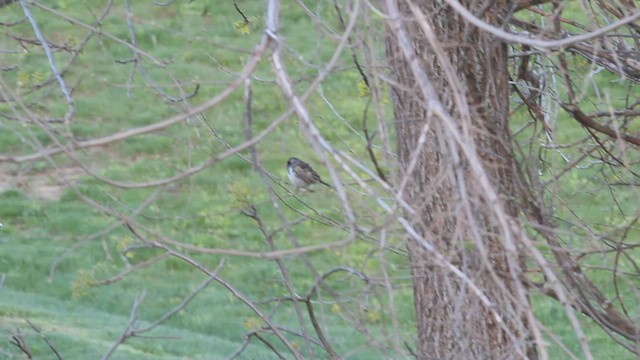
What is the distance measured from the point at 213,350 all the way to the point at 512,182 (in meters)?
5.40

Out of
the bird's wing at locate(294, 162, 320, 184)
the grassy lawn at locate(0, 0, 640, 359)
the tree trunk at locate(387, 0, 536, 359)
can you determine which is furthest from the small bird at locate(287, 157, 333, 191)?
the tree trunk at locate(387, 0, 536, 359)

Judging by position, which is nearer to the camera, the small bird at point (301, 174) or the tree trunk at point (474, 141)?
the tree trunk at point (474, 141)

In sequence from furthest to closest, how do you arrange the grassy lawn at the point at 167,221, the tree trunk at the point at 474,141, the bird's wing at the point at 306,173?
the bird's wing at the point at 306,173
the grassy lawn at the point at 167,221
the tree trunk at the point at 474,141

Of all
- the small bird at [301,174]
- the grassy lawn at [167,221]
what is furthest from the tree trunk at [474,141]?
the small bird at [301,174]

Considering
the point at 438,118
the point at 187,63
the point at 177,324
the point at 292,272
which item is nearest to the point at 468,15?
the point at 438,118

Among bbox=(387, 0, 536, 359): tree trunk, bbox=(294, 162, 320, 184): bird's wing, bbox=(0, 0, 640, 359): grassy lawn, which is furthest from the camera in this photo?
bbox=(294, 162, 320, 184): bird's wing

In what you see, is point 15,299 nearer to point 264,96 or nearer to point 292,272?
point 292,272

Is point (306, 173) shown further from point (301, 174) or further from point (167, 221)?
point (167, 221)

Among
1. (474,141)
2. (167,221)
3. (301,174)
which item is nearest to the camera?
(474,141)

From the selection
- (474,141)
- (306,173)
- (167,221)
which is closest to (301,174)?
(306,173)

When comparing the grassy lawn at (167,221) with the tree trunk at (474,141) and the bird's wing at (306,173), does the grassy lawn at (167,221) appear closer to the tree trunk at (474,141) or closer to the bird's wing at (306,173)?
the bird's wing at (306,173)

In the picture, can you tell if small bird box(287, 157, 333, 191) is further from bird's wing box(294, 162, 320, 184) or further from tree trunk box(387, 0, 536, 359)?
tree trunk box(387, 0, 536, 359)

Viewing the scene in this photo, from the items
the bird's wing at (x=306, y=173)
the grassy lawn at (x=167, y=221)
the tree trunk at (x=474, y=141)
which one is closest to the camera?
the tree trunk at (x=474, y=141)

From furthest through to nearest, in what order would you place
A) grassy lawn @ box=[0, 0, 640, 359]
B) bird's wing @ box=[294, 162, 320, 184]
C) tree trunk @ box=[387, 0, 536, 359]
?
bird's wing @ box=[294, 162, 320, 184]
grassy lawn @ box=[0, 0, 640, 359]
tree trunk @ box=[387, 0, 536, 359]
